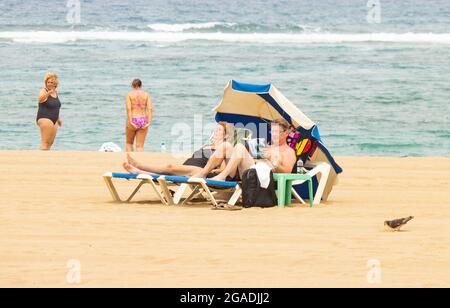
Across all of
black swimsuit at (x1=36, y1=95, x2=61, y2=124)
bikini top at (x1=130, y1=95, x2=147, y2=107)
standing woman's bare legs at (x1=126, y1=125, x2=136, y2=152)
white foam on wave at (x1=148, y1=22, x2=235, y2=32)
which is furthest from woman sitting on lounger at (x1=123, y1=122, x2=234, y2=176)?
white foam on wave at (x1=148, y1=22, x2=235, y2=32)

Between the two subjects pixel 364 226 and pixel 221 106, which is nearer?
pixel 364 226

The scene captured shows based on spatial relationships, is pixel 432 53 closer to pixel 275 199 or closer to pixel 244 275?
pixel 275 199

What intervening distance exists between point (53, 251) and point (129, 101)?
26.4 ft

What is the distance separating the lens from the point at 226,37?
4600cm

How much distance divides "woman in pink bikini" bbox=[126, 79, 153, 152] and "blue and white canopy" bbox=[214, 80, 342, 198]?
4.65 meters

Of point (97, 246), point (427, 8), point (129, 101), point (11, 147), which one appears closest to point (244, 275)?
point (97, 246)

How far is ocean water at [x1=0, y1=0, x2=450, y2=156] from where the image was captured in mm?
24031

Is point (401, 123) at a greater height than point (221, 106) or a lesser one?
lesser

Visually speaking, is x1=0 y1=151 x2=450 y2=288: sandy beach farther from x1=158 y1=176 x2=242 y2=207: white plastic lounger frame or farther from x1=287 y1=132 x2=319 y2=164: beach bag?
x1=287 y1=132 x2=319 y2=164: beach bag

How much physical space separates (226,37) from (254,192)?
35.4 m

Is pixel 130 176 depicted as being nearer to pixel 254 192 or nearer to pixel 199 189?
pixel 199 189

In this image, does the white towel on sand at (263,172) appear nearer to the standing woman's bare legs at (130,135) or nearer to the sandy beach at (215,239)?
the sandy beach at (215,239)

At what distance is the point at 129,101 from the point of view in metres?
16.7

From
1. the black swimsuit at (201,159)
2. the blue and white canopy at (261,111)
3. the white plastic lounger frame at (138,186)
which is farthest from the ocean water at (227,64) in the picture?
the white plastic lounger frame at (138,186)
